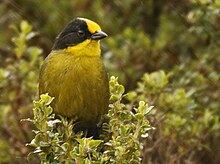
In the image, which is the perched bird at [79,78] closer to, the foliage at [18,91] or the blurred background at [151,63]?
the blurred background at [151,63]

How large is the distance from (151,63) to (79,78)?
5.86ft

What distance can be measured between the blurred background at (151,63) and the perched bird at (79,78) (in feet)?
1.23

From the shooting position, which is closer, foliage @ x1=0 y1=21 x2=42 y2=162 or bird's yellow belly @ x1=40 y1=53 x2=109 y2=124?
bird's yellow belly @ x1=40 y1=53 x2=109 y2=124

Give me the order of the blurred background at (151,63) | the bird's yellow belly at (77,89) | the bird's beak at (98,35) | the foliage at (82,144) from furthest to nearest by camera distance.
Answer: the blurred background at (151,63) → the bird's beak at (98,35) → the bird's yellow belly at (77,89) → the foliage at (82,144)

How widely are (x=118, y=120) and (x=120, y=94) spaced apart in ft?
0.50

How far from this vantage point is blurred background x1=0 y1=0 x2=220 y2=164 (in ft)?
15.0

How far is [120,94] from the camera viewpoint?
3.58m

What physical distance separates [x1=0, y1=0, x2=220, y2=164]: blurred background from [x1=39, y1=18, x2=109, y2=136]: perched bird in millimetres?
374

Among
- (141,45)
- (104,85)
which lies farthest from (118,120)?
(141,45)

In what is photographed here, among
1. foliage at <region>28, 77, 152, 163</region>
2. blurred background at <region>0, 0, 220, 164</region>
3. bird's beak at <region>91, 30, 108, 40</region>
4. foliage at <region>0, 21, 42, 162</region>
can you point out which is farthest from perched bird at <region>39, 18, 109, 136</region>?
foliage at <region>28, 77, 152, 163</region>

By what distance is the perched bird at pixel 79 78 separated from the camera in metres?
4.09

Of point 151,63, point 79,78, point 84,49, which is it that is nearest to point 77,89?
point 79,78

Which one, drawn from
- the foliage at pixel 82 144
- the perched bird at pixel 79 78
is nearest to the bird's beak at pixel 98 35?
the perched bird at pixel 79 78

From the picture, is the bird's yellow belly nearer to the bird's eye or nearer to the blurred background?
the bird's eye
